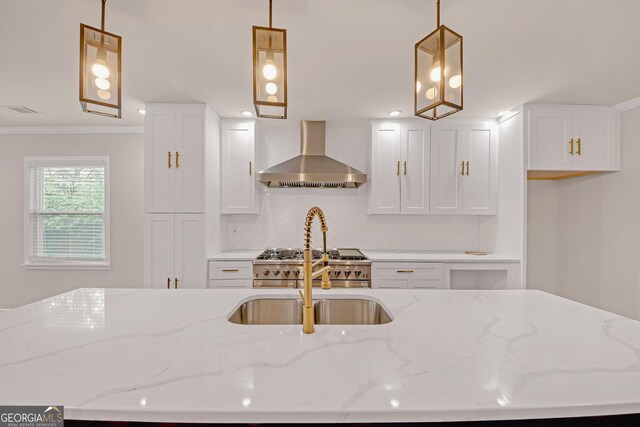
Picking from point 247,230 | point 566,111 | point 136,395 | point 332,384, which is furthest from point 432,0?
point 247,230

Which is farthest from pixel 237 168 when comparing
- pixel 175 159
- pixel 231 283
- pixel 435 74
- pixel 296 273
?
pixel 435 74

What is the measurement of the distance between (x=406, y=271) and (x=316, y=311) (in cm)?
174

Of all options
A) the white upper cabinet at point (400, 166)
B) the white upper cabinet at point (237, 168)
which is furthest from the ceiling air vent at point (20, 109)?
the white upper cabinet at point (400, 166)

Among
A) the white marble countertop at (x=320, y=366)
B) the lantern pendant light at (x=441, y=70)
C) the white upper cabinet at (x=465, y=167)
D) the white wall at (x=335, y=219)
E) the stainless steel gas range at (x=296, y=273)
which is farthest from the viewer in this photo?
the white wall at (x=335, y=219)

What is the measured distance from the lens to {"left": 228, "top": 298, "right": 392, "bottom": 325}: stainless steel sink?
1.57m

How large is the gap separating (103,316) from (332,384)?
39.3 inches

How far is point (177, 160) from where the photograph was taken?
10.0 ft

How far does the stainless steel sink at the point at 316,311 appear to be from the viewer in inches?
61.7

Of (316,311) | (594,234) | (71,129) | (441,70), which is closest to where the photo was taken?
(441,70)

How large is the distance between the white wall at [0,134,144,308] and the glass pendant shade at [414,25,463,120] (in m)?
3.74

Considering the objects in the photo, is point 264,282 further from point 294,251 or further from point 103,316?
point 103,316

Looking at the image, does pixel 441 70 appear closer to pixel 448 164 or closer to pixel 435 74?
pixel 435 74

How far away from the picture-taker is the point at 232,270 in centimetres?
308

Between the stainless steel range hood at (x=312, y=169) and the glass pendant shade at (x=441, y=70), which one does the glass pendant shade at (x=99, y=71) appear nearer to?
the glass pendant shade at (x=441, y=70)
